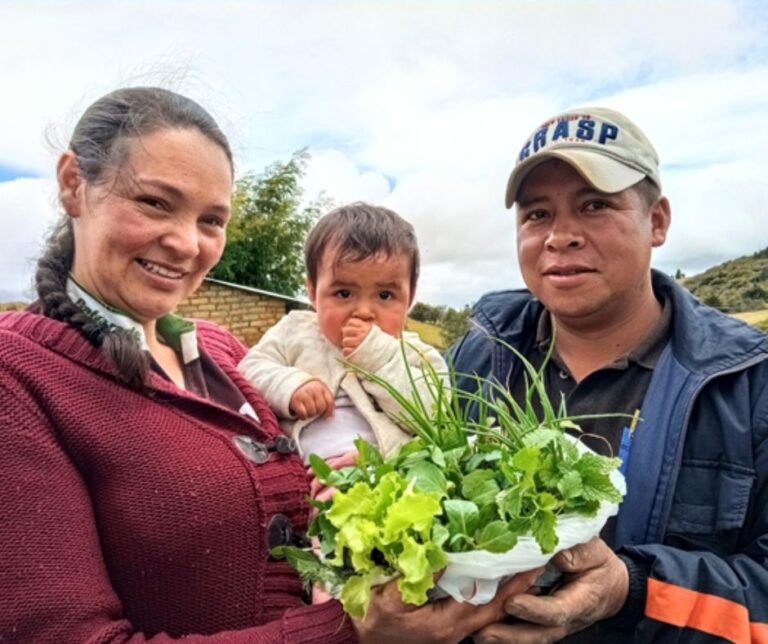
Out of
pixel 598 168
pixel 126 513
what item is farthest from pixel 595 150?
pixel 126 513

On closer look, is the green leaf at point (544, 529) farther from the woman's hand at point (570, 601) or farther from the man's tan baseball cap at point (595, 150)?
the man's tan baseball cap at point (595, 150)

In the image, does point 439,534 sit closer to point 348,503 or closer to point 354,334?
point 348,503

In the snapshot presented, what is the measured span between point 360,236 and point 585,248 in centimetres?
69

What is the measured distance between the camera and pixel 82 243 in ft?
5.49

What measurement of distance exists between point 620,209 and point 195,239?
1.25 m

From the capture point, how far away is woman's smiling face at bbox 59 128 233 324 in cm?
162

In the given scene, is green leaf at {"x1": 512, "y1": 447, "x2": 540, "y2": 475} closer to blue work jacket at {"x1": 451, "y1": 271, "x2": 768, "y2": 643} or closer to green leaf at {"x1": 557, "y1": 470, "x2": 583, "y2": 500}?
green leaf at {"x1": 557, "y1": 470, "x2": 583, "y2": 500}

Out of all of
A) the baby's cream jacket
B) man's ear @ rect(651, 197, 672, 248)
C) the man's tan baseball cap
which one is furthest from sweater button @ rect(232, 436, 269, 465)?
man's ear @ rect(651, 197, 672, 248)

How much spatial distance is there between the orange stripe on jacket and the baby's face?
42.1 inches

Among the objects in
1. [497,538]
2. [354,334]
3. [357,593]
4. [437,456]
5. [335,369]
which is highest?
[354,334]

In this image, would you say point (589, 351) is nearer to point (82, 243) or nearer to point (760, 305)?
point (82, 243)

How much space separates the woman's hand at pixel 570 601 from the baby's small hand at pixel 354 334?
3.08ft

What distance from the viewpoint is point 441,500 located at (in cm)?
132

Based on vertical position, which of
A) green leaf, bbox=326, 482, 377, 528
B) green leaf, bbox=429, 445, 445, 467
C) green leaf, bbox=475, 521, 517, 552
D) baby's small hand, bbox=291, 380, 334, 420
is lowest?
Answer: green leaf, bbox=475, 521, 517, 552
